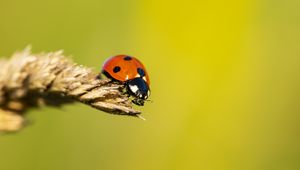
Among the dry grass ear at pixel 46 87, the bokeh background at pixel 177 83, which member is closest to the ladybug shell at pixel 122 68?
the dry grass ear at pixel 46 87

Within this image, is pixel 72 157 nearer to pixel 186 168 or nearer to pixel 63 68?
pixel 186 168

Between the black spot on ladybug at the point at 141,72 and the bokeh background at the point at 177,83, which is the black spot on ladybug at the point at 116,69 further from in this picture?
the bokeh background at the point at 177,83

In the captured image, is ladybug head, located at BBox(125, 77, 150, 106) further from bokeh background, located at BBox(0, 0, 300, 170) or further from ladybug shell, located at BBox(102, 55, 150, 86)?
bokeh background, located at BBox(0, 0, 300, 170)

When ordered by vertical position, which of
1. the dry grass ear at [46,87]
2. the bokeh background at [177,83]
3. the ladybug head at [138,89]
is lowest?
the dry grass ear at [46,87]

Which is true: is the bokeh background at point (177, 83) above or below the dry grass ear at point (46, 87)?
above

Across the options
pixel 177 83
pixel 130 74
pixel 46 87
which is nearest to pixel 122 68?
pixel 130 74

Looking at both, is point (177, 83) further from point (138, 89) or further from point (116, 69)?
point (116, 69)
